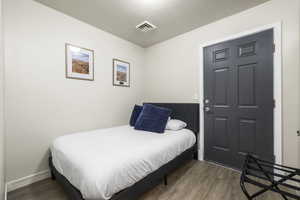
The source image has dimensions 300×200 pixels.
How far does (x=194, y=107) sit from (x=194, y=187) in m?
1.31

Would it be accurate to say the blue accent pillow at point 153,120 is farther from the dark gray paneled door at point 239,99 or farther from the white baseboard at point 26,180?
the white baseboard at point 26,180

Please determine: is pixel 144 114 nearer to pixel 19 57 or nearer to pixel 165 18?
pixel 165 18

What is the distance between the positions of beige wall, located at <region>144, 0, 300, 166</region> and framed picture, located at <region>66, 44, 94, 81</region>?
1.45 m

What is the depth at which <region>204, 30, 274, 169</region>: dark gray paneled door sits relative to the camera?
6.18 ft

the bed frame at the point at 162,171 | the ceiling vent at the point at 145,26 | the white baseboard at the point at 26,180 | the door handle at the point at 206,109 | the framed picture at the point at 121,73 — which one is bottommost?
the white baseboard at the point at 26,180

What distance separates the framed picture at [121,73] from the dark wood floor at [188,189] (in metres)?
1.99

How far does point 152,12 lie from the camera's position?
2.12 metres

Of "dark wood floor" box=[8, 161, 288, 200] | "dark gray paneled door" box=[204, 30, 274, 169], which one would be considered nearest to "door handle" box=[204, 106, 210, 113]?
"dark gray paneled door" box=[204, 30, 274, 169]

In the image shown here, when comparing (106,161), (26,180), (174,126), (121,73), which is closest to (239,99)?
(174,126)

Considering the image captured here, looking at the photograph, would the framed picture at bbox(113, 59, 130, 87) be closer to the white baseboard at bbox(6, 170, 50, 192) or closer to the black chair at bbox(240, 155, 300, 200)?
the white baseboard at bbox(6, 170, 50, 192)

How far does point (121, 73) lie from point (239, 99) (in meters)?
2.29

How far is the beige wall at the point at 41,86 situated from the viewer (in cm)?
172

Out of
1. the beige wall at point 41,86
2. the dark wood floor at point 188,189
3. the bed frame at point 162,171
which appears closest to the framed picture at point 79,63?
the beige wall at point 41,86

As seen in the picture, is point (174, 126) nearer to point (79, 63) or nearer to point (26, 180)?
point (79, 63)
